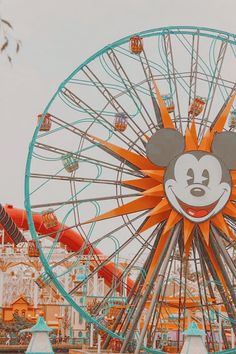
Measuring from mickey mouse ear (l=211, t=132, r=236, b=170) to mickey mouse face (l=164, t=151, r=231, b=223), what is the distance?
21 cm

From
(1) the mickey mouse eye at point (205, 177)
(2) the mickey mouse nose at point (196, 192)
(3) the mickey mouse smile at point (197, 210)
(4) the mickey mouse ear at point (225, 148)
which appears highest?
(4) the mickey mouse ear at point (225, 148)

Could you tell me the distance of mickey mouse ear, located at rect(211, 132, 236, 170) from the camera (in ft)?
79.9

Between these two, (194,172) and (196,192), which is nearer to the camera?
(196,192)

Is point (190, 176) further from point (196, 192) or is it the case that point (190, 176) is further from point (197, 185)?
point (196, 192)

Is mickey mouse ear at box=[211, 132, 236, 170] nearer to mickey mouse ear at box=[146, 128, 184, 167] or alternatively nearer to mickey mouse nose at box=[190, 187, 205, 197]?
mickey mouse ear at box=[146, 128, 184, 167]

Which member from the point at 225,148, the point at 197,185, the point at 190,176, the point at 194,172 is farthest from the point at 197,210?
the point at 225,148

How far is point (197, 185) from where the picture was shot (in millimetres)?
23938

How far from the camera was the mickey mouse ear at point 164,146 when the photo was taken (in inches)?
953

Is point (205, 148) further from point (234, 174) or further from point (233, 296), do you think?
point (233, 296)

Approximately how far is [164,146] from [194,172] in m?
1.21

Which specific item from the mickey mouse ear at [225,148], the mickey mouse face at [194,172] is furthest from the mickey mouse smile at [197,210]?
the mickey mouse ear at [225,148]

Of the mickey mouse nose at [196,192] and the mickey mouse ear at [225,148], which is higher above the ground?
the mickey mouse ear at [225,148]

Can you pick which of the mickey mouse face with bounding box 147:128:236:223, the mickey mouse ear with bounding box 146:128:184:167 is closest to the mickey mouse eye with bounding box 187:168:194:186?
the mickey mouse face with bounding box 147:128:236:223

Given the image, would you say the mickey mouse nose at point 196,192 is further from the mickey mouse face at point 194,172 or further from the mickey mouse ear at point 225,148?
the mickey mouse ear at point 225,148
